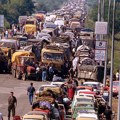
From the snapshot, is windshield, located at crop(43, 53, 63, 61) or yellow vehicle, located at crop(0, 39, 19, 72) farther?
yellow vehicle, located at crop(0, 39, 19, 72)

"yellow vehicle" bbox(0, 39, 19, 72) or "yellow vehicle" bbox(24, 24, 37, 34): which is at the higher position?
"yellow vehicle" bbox(0, 39, 19, 72)

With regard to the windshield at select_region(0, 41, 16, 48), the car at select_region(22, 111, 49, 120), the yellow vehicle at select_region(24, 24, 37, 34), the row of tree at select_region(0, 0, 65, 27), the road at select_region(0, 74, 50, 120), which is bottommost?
the row of tree at select_region(0, 0, 65, 27)

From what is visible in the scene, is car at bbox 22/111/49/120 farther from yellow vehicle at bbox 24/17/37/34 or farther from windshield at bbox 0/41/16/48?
yellow vehicle at bbox 24/17/37/34

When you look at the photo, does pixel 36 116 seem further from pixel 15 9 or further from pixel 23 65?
pixel 15 9

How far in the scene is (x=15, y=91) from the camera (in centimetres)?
4038

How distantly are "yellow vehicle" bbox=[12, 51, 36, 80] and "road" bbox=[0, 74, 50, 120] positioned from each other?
1.49 ft

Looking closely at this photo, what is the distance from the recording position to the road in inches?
1337

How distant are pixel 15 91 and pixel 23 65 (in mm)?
4405

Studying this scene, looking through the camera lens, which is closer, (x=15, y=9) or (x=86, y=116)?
(x=86, y=116)

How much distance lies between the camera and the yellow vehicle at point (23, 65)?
44.3 m

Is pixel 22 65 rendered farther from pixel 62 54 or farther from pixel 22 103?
pixel 22 103

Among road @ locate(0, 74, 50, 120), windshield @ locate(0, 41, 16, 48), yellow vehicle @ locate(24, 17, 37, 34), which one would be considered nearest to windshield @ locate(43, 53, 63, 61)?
road @ locate(0, 74, 50, 120)

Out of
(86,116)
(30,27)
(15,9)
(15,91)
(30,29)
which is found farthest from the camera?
(15,9)

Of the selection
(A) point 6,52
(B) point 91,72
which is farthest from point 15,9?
(B) point 91,72
